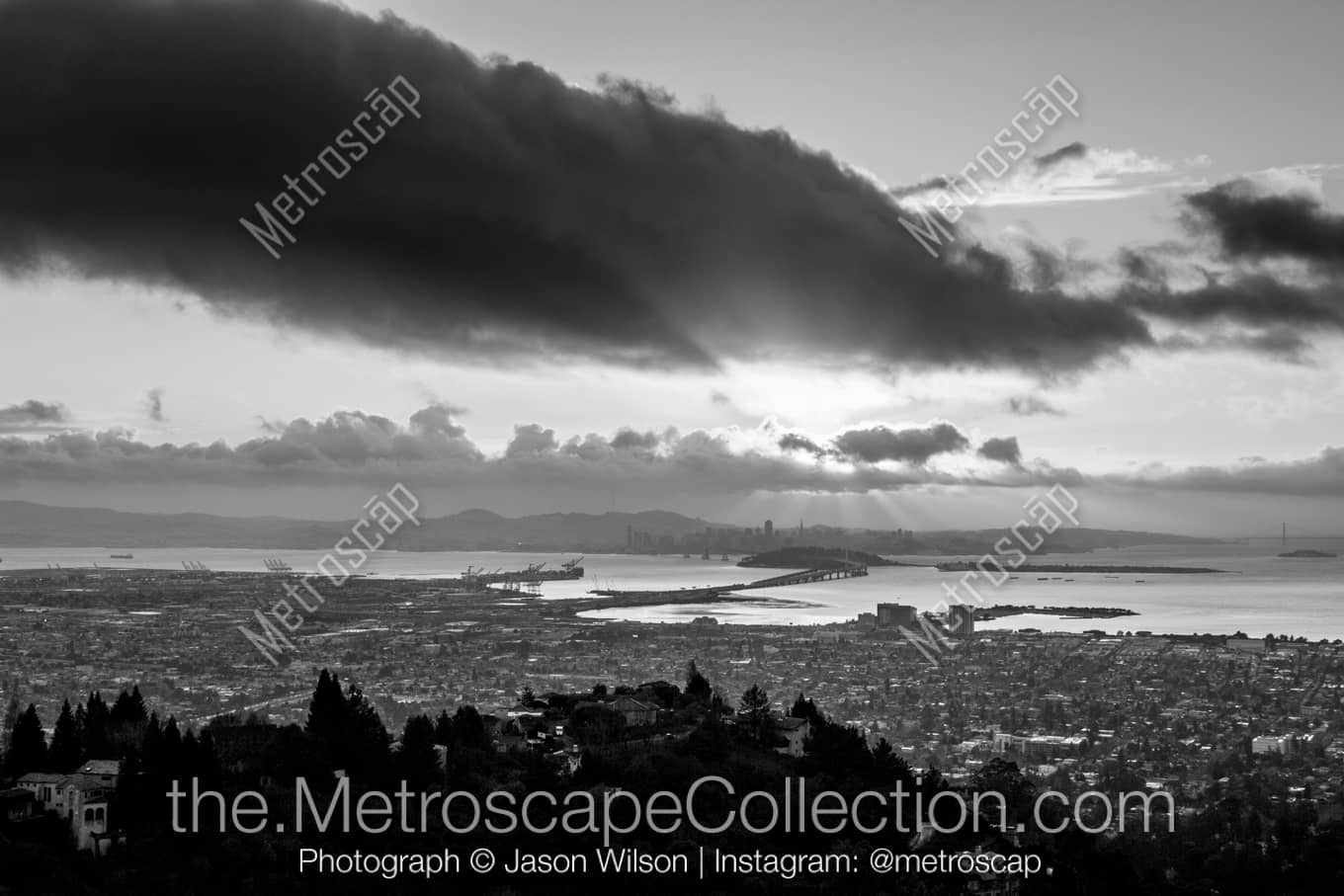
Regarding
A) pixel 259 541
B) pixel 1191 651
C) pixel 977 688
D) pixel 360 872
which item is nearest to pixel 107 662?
pixel 977 688

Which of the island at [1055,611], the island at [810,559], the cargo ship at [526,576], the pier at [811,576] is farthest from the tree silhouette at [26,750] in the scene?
the island at [810,559]

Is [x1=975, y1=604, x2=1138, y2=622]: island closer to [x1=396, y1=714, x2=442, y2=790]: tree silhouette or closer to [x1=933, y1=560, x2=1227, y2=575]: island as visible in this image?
[x1=933, y1=560, x2=1227, y2=575]: island

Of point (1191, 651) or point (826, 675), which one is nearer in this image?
point (826, 675)

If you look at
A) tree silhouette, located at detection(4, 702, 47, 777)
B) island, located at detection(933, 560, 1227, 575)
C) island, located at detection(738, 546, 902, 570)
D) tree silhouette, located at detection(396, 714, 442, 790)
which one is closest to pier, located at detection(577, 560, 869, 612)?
island, located at detection(738, 546, 902, 570)

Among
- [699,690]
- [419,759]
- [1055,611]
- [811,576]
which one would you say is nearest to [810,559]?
[811,576]

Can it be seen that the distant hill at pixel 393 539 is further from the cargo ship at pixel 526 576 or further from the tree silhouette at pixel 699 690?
the tree silhouette at pixel 699 690

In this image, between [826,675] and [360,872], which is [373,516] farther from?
[360,872]

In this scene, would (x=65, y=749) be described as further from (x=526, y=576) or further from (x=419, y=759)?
(x=526, y=576)

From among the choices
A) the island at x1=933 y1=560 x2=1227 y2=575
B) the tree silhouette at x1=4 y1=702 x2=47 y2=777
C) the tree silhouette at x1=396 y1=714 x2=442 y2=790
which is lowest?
the island at x1=933 y1=560 x2=1227 y2=575
